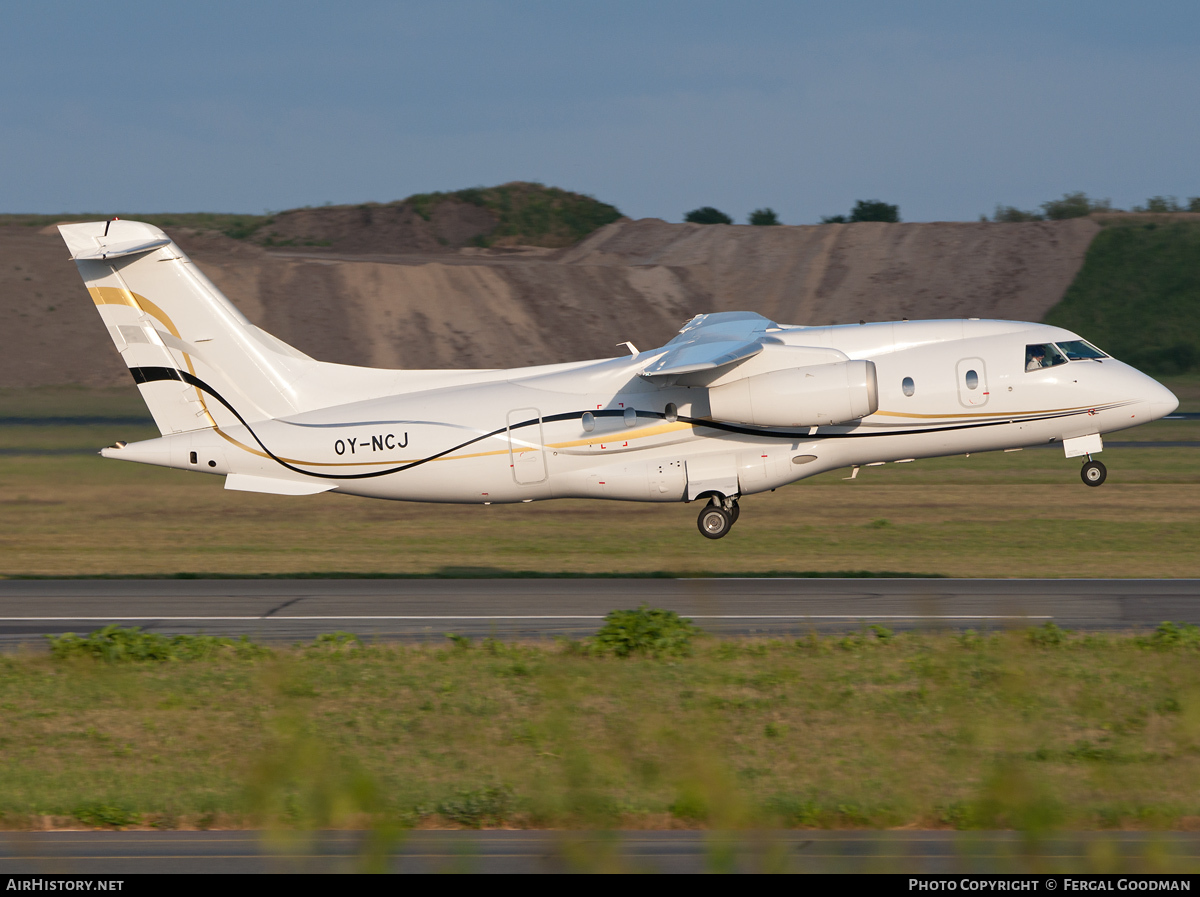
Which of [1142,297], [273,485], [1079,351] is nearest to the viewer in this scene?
[1079,351]

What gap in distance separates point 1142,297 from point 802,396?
60.0 metres

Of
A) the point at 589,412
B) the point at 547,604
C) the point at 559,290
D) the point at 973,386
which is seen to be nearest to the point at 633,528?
the point at 589,412

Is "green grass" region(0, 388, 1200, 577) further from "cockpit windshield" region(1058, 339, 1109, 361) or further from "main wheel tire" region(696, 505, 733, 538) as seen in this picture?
"cockpit windshield" region(1058, 339, 1109, 361)

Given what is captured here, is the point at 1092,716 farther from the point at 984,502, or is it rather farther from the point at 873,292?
the point at 873,292

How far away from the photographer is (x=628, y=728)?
11555 mm

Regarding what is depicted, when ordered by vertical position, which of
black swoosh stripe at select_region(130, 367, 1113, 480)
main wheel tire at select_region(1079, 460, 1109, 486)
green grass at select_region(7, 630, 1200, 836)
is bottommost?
green grass at select_region(7, 630, 1200, 836)

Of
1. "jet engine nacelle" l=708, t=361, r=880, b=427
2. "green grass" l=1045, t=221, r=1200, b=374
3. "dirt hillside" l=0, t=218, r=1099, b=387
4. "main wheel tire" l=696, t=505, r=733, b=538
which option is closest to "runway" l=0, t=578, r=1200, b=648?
"main wheel tire" l=696, t=505, r=733, b=538

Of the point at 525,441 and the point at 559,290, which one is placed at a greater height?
the point at 559,290

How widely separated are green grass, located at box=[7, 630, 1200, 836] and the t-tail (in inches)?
314

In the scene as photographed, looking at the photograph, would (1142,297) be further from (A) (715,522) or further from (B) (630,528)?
(A) (715,522)

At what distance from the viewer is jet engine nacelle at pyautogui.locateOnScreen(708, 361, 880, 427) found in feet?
66.0

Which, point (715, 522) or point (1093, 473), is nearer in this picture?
point (1093, 473)

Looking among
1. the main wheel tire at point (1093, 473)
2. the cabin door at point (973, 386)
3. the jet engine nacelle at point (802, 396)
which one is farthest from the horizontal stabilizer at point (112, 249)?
the main wheel tire at point (1093, 473)

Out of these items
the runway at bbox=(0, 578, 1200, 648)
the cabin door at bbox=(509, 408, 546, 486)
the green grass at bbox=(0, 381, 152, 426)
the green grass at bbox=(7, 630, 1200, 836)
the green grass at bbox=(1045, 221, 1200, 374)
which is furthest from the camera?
the green grass at bbox=(1045, 221, 1200, 374)
